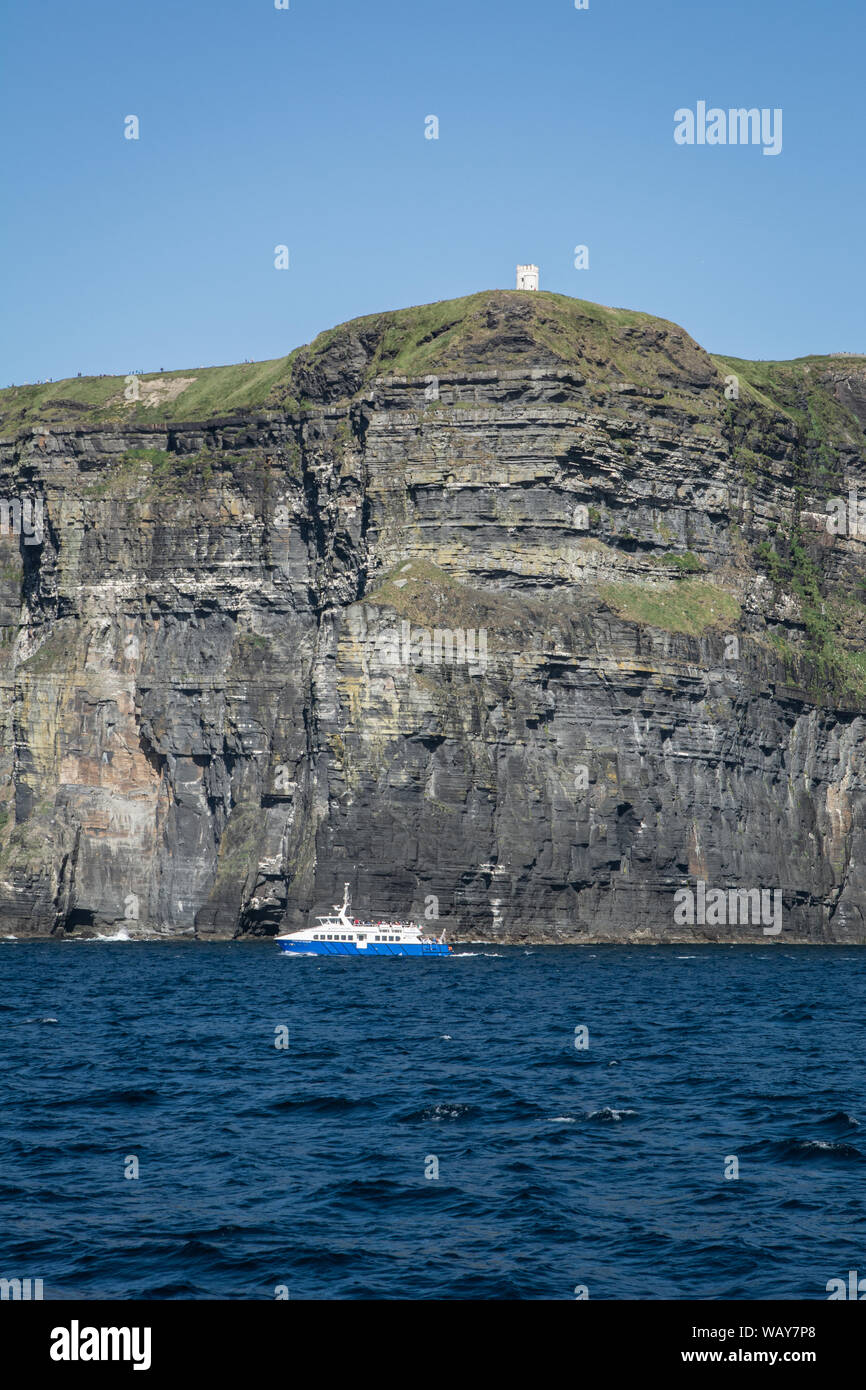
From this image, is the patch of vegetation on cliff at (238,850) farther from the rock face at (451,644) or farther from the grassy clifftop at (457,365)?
the grassy clifftop at (457,365)

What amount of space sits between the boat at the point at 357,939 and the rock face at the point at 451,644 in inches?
69.8

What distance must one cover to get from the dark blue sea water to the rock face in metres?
44.3

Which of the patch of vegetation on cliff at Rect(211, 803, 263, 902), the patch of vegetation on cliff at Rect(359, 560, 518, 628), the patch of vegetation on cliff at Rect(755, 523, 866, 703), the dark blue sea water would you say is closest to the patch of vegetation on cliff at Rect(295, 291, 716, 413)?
the patch of vegetation on cliff at Rect(755, 523, 866, 703)

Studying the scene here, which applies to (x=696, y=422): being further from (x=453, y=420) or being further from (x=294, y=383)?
(x=294, y=383)

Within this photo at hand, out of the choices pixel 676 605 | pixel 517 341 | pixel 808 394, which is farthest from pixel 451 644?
pixel 808 394

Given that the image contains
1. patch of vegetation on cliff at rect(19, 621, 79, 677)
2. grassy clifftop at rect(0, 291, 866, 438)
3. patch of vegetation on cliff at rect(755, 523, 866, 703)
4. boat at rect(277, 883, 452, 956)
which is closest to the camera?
boat at rect(277, 883, 452, 956)

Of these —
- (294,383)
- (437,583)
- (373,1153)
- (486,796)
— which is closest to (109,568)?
(294,383)

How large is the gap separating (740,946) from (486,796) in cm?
2609

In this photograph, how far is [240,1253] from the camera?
94.6ft

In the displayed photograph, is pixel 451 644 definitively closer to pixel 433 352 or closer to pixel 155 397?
pixel 433 352

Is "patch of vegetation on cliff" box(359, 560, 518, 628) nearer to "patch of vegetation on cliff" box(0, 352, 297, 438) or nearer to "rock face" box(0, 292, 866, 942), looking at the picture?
"rock face" box(0, 292, 866, 942)

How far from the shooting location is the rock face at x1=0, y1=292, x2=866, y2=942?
120 meters

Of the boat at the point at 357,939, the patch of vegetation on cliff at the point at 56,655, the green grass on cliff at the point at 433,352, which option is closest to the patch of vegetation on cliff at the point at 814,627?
the green grass on cliff at the point at 433,352

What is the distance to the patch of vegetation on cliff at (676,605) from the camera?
126750 mm
